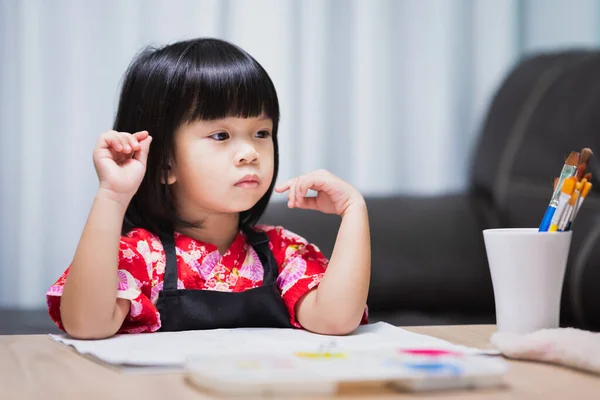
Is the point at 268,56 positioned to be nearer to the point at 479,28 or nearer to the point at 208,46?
the point at 479,28

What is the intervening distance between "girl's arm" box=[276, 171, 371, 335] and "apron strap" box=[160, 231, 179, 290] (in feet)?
0.57

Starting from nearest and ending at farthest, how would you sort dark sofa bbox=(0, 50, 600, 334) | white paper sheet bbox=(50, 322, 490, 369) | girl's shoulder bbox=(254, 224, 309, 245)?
1. white paper sheet bbox=(50, 322, 490, 369)
2. girl's shoulder bbox=(254, 224, 309, 245)
3. dark sofa bbox=(0, 50, 600, 334)

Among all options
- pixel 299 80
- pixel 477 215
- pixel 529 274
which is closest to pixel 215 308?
pixel 529 274

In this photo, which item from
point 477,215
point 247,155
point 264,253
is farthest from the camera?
point 477,215

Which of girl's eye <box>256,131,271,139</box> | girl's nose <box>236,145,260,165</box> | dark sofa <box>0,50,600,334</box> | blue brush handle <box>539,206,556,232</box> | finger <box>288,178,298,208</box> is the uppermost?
girl's eye <box>256,131,271,139</box>

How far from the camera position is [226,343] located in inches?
34.7

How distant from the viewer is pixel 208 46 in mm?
1176

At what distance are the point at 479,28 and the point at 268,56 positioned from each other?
2.13 feet

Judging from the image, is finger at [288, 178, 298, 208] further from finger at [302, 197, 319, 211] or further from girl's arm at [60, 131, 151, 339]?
girl's arm at [60, 131, 151, 339]

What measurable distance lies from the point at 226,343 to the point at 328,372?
27cm

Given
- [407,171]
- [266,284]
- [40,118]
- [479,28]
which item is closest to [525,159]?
[407,171]

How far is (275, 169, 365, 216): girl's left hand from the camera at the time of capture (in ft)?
3.65

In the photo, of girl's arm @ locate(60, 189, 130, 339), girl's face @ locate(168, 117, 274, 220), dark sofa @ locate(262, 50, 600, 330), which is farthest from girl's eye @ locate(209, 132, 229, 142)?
dark sofa @ locate(262, 50, 600, 330)

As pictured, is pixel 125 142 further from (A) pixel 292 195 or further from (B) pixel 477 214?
(B) pixel 477 214
